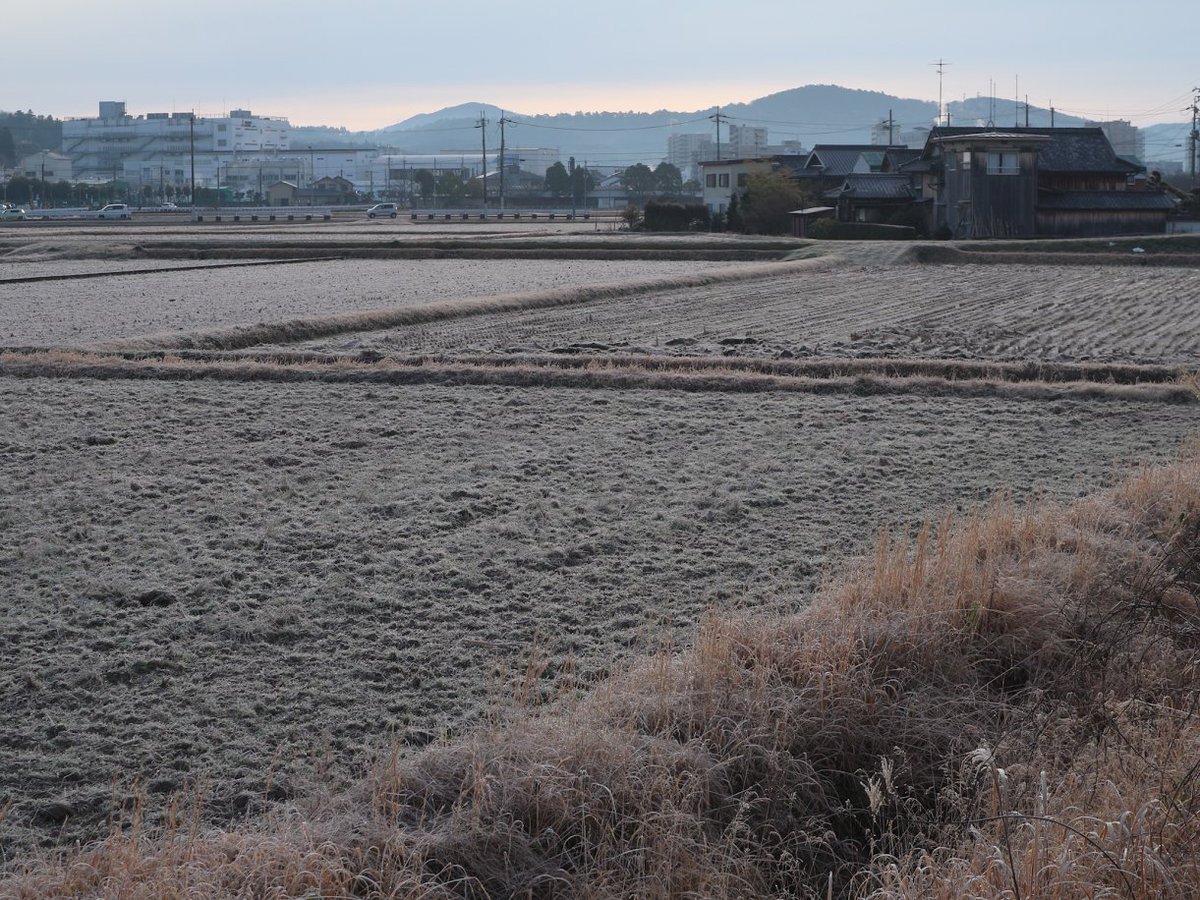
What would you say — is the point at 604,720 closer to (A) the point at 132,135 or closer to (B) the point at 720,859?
(B) the point at 720,859

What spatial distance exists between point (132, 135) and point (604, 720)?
185 meters

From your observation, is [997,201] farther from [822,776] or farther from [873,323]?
A: [822,776]

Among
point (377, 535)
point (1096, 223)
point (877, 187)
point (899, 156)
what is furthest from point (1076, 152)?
point (377, 535)

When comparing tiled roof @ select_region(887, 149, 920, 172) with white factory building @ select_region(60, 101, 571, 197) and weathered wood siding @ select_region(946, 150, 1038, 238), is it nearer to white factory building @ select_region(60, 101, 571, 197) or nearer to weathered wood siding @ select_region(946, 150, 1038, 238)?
weathered wood siding @ select_region(946, 150, 1038, 238)

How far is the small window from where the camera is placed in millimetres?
43438

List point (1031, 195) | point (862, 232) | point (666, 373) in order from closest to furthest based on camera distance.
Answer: point (666, 373)
point (862, 232)
point (1031, 195)

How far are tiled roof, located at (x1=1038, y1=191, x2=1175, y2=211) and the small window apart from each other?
1736 mm

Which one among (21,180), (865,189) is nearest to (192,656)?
(865,189)

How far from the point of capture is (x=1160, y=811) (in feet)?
11.9

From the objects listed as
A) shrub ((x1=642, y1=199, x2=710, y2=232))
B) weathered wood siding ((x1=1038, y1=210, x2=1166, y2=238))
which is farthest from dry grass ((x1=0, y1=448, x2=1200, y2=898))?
shrub ((x1=642, y1=199, x2=710, y2=232))

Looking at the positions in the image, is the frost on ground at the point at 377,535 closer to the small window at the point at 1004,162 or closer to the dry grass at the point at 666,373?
the dry grass at the point at 666,373

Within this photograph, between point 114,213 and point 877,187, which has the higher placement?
point 114,213

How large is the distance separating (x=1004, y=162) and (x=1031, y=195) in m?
1.52

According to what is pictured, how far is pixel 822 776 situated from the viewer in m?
4.50
